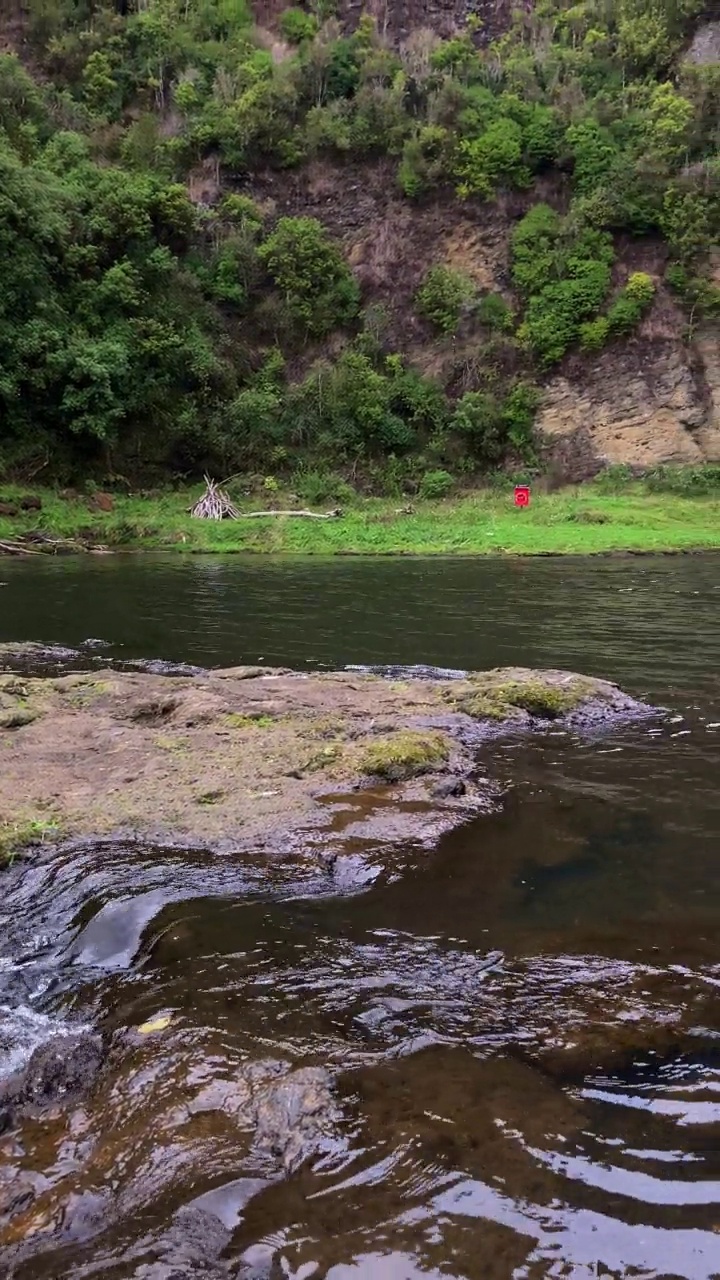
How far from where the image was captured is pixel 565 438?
38.2m

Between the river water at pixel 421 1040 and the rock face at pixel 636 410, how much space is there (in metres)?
32.0

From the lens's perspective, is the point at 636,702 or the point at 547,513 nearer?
the point at 636,702

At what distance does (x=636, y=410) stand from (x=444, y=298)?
1057 cm

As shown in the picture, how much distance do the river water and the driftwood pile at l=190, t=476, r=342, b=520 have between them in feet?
83.0

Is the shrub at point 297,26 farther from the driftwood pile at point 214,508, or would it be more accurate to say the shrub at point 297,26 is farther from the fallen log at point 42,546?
the fallen log at point 42,546

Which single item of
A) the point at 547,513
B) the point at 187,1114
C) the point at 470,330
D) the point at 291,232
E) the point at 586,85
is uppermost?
the point at 586,85

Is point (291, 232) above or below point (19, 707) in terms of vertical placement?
above

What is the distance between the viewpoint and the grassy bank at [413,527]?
28.5m

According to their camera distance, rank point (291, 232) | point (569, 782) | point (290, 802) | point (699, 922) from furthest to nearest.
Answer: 1. point (291, 232)
2. point (569, 782)
3. point (290, 802)
4. point (699, 922)

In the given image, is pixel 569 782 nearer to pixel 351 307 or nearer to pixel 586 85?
pixel 351 307

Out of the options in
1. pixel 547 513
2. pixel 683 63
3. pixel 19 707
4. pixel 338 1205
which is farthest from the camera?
pixel 683 63

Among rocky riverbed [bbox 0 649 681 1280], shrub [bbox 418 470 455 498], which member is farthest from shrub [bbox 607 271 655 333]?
rocky riverbed [bbox 0 649 681 1280]

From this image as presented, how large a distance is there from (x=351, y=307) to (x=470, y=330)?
585 centimetres

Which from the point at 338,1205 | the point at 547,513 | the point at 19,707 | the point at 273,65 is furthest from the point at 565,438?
the point at 338,1205
